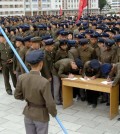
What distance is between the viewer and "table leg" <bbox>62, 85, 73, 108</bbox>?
6492mm

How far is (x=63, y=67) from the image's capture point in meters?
6.27

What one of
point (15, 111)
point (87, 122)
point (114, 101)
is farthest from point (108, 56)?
point (15, 111)

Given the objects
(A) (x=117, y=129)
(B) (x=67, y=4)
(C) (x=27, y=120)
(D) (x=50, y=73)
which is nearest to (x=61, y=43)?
(D) (x=50, y=73)

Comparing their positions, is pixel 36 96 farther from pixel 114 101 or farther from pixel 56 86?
pixel 56 86

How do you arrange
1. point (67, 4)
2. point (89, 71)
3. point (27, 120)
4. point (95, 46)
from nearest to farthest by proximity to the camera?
point (27, 120) < point (89, 71) < point (95, 46) < point (67, 4)

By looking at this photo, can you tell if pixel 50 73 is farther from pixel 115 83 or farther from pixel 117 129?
pixel 117 129

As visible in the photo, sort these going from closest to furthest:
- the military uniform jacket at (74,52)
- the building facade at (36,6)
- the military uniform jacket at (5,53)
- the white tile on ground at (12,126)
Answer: the white tile on ground at (12,126) < the military uniform jacket at (74,52) < the military uniform jacket at (5,53) < the building facade at (36,6)

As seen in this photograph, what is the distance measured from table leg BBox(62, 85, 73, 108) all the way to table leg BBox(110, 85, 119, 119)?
3.75ft

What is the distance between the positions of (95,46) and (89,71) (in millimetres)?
1575

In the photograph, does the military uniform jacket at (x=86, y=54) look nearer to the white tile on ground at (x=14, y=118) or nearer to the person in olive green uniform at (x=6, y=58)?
the person in olive green uniform at (x=6, y=58)

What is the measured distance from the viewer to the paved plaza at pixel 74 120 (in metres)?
5.35

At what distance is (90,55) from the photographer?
6.88 m

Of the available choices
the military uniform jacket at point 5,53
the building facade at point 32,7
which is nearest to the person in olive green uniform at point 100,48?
the military uniform jacket at point 5,53

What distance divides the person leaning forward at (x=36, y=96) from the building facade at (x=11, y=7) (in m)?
57.9
